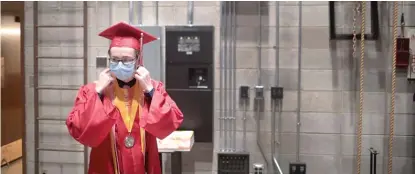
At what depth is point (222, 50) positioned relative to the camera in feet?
10.6

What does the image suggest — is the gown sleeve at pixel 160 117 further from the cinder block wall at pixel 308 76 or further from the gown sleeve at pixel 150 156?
the cinder block wall at pixel 308 76

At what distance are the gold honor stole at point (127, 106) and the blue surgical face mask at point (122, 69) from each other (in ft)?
0.25

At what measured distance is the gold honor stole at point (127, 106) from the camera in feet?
6.68

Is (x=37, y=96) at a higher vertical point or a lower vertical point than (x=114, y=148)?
higher

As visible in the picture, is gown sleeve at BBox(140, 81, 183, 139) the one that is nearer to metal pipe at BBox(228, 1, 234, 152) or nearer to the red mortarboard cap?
the red mortarboard cap

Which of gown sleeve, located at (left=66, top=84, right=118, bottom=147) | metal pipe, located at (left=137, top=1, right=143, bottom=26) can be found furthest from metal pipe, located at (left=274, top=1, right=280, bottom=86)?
gown sleeve, located at (left=66, top=84, right=118, bottom=147)

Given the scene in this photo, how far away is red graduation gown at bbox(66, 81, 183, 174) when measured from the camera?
6.23 feet

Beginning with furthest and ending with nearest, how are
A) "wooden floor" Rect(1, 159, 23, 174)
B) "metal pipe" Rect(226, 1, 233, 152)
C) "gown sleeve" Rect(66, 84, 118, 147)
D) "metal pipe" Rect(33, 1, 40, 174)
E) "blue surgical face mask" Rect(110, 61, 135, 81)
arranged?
"wooden floor" Rect(1, 159, 23, 174), "metal pipe" Rect(33, 1, 40, 174), "metal pipe" Rect(226, 1, 233, 152), "blue surgical face mask" Rect(110, 61, 135, 81), "gown sleeve" Rect(66, 84, 118, 147)

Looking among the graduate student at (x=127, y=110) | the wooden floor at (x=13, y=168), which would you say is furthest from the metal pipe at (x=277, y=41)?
the wooden floor at (x=13, y=168)

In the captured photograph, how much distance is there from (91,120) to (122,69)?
0.31 metres

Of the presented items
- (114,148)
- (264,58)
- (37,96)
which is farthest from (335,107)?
(37,96)

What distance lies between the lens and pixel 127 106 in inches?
81.1

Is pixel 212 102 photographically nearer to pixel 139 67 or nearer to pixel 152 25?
pixel 152 25

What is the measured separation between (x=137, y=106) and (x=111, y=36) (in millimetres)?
405
